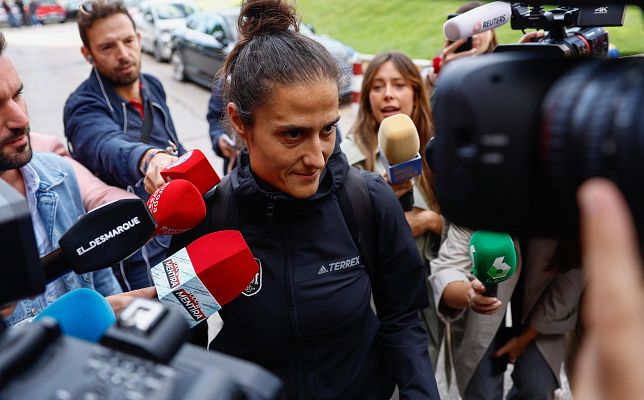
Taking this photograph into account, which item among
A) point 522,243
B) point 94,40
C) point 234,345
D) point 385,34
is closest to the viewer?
point 234,345

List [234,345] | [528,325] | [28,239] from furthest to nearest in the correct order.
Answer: [528,325]
[234,345]
[28,239]

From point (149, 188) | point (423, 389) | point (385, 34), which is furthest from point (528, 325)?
point (385, 34)

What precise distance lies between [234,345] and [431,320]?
3.83 ft

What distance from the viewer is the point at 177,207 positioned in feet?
5.24

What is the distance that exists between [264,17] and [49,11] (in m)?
25.6

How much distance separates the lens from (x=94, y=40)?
2979 millimetres

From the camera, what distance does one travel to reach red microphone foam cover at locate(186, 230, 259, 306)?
1.50m

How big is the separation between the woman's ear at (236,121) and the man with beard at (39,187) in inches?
21.8

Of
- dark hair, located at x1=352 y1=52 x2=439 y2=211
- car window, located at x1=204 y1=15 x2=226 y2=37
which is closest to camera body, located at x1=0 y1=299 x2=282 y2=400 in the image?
dark hair, located at x1=352 y1=52 x2=439 y2=211

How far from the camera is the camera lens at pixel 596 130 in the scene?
2.39ft

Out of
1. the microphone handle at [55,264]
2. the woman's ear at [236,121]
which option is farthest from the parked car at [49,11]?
the microphone handle at [55,264]

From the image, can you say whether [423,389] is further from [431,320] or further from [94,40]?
[94,40]

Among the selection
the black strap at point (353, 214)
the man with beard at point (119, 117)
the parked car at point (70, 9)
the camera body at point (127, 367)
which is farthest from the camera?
the parked car at point (70, 9)

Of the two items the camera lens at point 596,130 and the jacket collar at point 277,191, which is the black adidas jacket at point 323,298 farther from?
the camera lens at point 596,130
